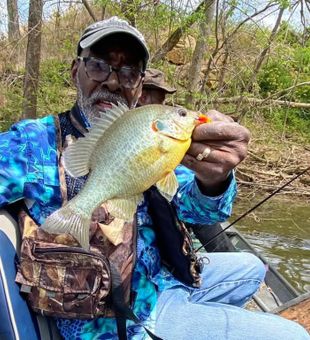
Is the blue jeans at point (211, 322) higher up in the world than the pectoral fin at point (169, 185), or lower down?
lower down

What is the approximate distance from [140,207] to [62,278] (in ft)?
1.60

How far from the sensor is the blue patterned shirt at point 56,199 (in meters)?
2.03

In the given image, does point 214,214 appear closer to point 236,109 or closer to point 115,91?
point 115,91

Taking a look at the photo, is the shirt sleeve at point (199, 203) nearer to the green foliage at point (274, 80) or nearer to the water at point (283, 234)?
the water at point (283, 234)

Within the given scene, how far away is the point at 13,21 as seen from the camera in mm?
9945

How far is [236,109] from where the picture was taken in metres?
9.59

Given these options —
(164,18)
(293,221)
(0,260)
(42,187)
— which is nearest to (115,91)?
(42,187)

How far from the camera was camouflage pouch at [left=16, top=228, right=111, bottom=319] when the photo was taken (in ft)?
6.31

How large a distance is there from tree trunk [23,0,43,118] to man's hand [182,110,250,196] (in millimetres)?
7984

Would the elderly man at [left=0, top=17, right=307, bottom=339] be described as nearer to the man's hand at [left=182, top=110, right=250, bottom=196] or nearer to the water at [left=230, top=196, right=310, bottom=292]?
the man's hand at [left=182, top=110, right=250, bottom=196]

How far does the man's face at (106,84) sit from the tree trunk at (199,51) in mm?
6579

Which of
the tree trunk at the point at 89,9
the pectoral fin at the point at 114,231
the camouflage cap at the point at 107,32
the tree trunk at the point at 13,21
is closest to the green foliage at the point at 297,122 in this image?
the tree trunk at the point at 89,9

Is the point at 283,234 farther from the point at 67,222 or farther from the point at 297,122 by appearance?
the point at 67,222

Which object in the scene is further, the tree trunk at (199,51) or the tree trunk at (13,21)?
the tree trunk at (13,21)
